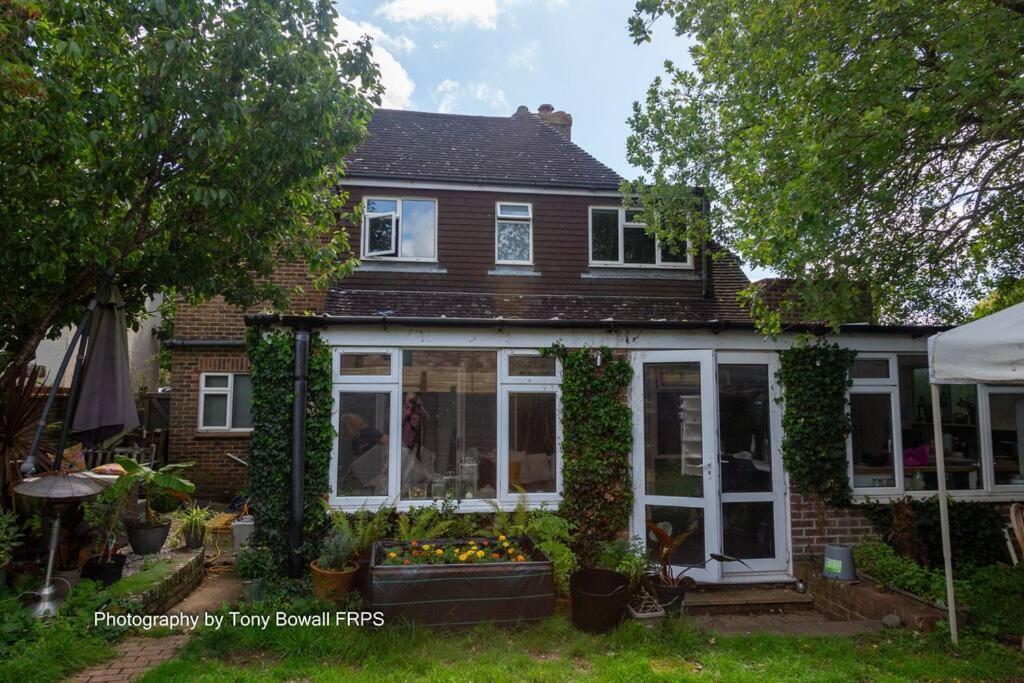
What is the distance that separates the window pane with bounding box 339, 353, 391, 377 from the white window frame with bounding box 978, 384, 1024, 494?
6.96 metres

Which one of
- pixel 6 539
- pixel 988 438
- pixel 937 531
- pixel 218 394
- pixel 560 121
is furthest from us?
pixel 560 121

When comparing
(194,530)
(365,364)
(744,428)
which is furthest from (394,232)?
(744,428)

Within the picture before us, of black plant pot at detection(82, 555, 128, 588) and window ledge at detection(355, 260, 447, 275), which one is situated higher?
window ledge at detection(355, 260, 447, 275)

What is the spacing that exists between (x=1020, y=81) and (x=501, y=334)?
483 centimetres

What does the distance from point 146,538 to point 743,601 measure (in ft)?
21.0

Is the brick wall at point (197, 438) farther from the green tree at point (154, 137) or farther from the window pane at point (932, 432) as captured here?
the window pane at point (932, 432)

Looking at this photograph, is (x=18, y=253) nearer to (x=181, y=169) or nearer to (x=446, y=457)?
(x=181, y=169)

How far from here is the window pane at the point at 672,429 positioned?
22.5 feet

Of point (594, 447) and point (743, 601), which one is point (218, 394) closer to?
point (594, 447)

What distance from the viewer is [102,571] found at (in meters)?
5.75

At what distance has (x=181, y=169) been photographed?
6.11 meters

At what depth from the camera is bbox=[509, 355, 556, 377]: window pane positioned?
713cm

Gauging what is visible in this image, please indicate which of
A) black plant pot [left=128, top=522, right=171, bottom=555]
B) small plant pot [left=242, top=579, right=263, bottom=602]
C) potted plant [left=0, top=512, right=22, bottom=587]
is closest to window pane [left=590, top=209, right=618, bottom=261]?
small plant pot [left=242, top=579, right=263, bottom=602]

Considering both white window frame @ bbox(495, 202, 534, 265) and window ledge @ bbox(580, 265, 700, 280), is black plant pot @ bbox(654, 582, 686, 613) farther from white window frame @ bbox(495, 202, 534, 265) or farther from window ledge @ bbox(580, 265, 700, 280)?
white window frame @ bbox(495, 202, 534, 265)
